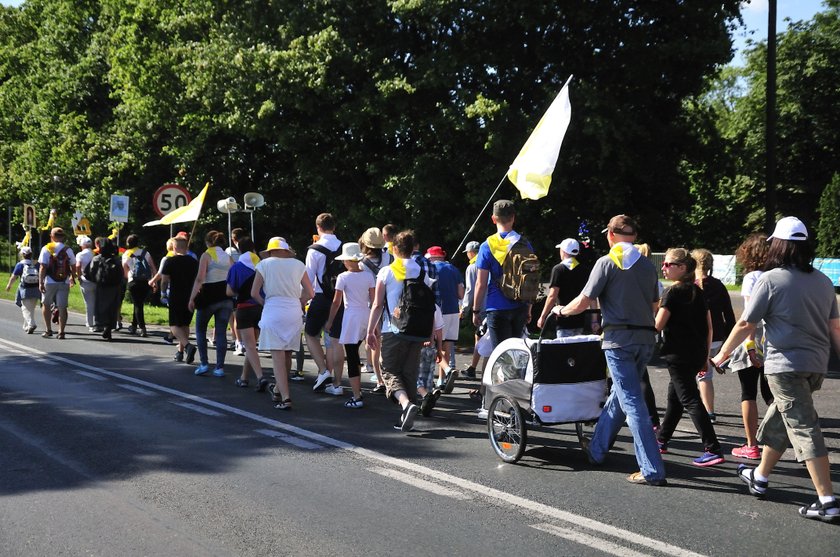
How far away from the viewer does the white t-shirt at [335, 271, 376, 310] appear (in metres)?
9.82

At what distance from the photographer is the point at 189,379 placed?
11547 mm

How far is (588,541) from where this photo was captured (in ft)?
17.0

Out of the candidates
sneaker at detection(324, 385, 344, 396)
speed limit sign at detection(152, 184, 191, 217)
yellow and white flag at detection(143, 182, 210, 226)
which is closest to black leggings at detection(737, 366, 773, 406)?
sneaker at detection(324, 385, 344, 396)

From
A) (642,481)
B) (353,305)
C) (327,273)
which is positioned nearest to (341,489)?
(642,481)

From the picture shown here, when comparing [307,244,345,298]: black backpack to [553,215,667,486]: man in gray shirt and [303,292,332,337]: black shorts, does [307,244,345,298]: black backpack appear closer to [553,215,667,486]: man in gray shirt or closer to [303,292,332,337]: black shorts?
[303,292,332,337]: black shorts

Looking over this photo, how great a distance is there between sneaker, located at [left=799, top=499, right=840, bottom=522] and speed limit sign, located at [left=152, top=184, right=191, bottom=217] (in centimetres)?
1523

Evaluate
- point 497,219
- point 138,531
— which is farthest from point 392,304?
point 138,531

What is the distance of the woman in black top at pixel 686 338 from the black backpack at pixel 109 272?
Result: 1188 centimetres

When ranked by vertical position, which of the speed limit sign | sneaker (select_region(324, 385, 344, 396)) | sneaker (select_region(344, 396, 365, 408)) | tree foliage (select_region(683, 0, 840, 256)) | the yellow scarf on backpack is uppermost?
tree foliage (select_region(683, 0, 840, 256))

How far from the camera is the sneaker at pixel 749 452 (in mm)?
7391

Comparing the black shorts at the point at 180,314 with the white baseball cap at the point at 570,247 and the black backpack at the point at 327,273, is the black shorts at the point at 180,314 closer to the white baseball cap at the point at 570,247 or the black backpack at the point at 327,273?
the black backpack at the point at 327,273

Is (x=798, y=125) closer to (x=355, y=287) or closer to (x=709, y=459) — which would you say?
(x=355, y=287)

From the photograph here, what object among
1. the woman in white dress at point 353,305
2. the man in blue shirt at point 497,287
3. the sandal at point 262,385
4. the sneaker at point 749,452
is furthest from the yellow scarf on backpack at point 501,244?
the sandal at point 262,385

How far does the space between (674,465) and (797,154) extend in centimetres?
4362
